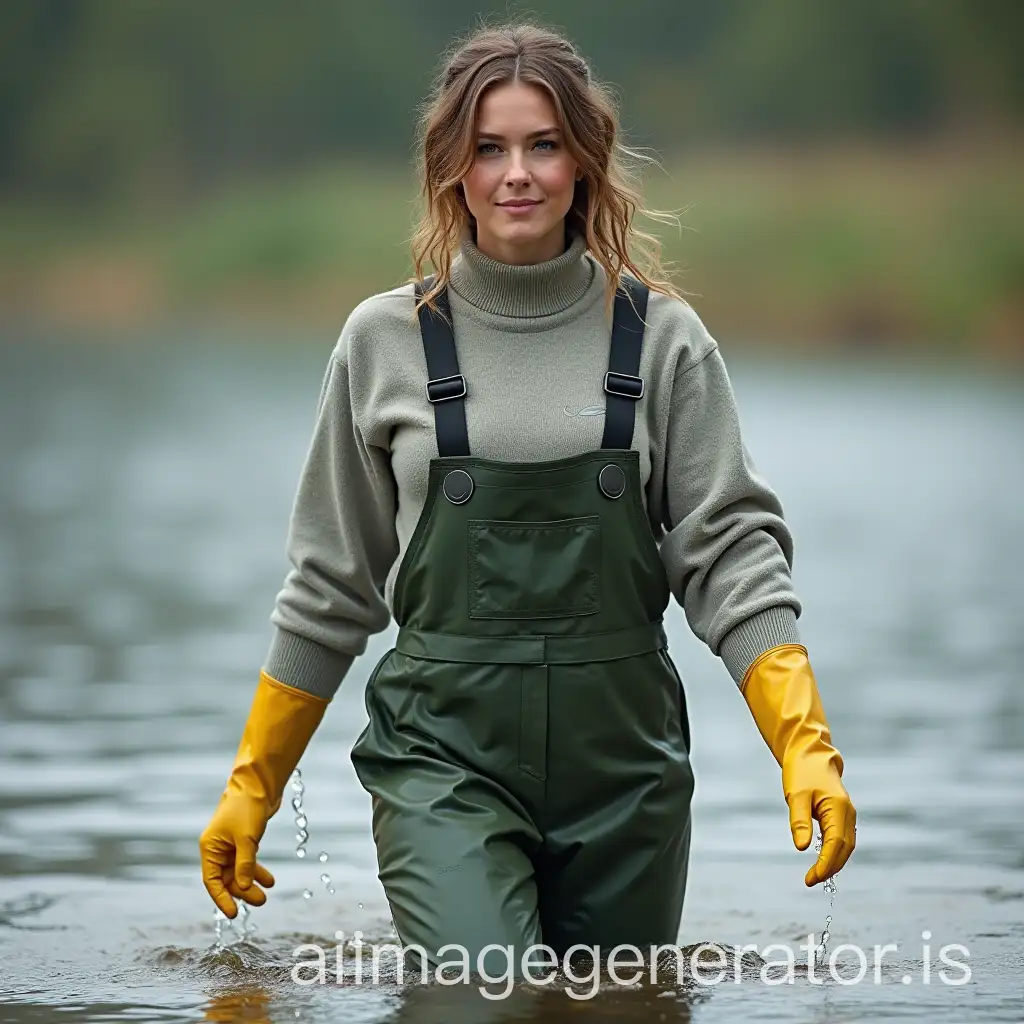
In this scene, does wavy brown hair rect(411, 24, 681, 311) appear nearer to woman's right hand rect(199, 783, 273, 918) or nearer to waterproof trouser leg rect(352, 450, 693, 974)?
waterproof trouser leg rect(352, 450, 693, 974)

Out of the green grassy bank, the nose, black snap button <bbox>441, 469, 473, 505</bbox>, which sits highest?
the green grassy bank

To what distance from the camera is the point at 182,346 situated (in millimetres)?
32594

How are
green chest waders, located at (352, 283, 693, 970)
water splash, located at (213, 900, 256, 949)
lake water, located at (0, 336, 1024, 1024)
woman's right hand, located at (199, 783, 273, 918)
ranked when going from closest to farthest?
1. green chest waders, located at (352, 283, 693, 970)
2. woman's right hand, located at (199, 783, 273, 918)
3. lake water, located at (0, 336, 1024, 1024)
4. water splash, located at (213, 900, 256, 949)

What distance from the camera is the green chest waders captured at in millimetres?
3531

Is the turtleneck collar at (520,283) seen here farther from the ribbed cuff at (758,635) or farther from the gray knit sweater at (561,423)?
the ribbed cuff at (758,635)

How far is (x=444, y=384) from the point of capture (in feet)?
11.8

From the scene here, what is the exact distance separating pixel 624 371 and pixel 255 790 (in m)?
0.93

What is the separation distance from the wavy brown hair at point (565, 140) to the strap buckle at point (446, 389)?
0.15 meters

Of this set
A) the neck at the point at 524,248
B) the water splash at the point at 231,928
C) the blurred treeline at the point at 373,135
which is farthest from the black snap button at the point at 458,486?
the blurred treeline at the point at 373,135

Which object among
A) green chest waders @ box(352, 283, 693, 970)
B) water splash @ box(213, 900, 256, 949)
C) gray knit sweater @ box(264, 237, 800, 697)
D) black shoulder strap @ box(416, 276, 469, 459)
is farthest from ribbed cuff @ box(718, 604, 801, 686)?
water splash @ box(213, 900, 256, 949)

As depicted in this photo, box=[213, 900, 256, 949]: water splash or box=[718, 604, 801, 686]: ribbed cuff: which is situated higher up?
box=[718, 604, 801, 686]: ribbed cuff

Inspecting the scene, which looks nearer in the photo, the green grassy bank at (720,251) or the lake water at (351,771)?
the lake water at (351,771)

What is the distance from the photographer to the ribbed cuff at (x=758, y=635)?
365 cm

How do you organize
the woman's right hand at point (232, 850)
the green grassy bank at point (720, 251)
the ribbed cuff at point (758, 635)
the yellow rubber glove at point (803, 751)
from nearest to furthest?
1. the yellow rubber glove at point (803, 751)
2. the ribbed cuff at point (758, 635)
3. the woman's right hand at point (232, 850)
4. the green grassy bank at point (720, 251)
